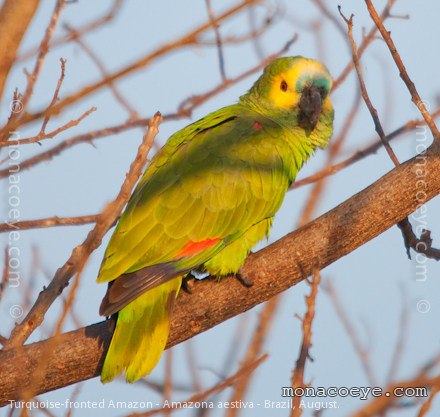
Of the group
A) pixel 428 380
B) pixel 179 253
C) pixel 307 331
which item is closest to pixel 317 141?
pixel 179 253

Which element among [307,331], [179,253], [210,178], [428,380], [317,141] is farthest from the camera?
[317,141]

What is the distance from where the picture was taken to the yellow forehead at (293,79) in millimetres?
4027

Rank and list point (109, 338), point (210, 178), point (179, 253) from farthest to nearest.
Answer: point (210, 178) < point (179, 253) < point (109, 338)

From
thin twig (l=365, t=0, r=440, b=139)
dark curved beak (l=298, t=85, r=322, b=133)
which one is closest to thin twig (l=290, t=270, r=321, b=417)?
thin twig (l=365, t=0, r=440, b=139)

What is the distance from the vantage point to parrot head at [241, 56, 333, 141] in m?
3.97

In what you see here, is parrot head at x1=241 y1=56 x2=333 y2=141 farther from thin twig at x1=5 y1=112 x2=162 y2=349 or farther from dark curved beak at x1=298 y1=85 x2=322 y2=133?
thin twig at x1=5 y1=112 x2=162 y2=349

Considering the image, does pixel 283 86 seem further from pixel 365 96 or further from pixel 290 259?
pixel 290 259

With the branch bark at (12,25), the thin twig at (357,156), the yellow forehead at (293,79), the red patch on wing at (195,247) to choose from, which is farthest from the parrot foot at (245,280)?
the branch bark at (12,25)

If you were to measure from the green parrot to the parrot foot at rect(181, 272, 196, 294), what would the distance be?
48 mm

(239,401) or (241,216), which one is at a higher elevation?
(241,216)

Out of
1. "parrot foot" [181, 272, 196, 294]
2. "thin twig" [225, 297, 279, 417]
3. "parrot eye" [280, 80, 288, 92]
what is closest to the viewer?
"thin twig" [225, 297, 279, 417]

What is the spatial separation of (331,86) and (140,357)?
1.99m

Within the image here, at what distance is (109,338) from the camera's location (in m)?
2.99

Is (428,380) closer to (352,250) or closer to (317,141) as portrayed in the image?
(352,250)
